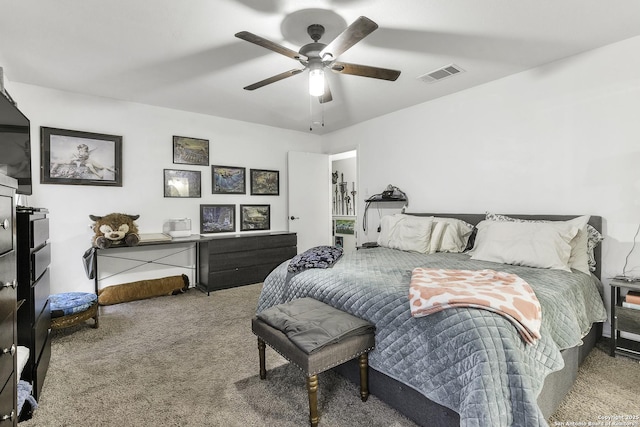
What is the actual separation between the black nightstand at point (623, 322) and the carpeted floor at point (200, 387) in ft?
0.26

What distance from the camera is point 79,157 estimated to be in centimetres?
364

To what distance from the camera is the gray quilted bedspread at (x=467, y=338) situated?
123 centimetres

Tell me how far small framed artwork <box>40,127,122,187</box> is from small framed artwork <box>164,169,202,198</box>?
1.81 feet

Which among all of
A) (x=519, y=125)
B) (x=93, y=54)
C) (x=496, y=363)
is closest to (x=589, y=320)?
(x=496, y=363)

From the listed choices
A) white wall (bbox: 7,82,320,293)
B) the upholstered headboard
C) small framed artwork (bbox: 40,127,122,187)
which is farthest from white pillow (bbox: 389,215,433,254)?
small framed artwork (bbox: 40,127,122,187)

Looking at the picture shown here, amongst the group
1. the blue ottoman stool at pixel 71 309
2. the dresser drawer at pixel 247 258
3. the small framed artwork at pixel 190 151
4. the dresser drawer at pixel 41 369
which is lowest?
the dresser drawer at pixel 41 369

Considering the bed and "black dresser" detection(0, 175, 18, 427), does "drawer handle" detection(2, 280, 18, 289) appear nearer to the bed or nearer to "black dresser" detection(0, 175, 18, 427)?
"black dresser" detection(0, 175, 18, 427)

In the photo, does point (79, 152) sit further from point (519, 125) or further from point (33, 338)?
point (519, 125)

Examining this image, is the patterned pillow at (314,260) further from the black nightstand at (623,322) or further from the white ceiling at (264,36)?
the black nightstand at (623,322)

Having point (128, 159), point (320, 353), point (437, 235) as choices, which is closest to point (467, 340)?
point (320, 353)

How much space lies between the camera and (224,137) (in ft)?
15.4

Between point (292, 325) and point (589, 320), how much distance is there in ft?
6.64

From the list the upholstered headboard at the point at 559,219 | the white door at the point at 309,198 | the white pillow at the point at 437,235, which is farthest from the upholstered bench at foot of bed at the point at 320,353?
the white door at the point at 309,198

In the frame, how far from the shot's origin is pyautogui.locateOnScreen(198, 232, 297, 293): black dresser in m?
4.10
